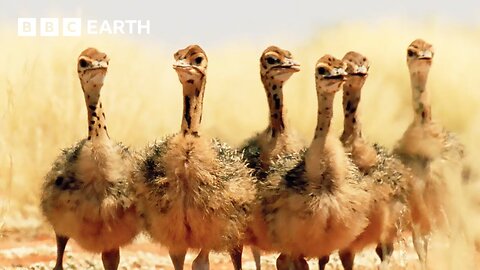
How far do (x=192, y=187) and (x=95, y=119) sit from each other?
1.37 meters

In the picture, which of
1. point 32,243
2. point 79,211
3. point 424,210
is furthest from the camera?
point 32,243

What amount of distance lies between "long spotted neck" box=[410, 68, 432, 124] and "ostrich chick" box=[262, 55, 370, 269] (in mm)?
2003

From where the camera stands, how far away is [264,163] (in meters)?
9.91

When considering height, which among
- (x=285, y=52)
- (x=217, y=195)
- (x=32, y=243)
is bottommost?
(x=32, y=243)

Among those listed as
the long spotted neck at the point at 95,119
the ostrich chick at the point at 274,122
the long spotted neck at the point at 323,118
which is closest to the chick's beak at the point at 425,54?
the ostrich chick at the point at 274,122

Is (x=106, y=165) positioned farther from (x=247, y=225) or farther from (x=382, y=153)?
(x=382, y=153)

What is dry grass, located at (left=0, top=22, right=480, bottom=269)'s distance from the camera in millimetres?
15734

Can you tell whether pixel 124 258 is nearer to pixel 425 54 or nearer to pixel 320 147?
pixel 425 54

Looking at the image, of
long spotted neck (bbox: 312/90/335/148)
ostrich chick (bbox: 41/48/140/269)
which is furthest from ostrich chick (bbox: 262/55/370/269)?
ostrich chick (bbox: 41/48/140/269)

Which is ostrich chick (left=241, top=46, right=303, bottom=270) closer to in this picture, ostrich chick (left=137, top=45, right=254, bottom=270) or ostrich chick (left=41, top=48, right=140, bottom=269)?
ostrich chick (left=137, top=45, right=254, bottom=270)

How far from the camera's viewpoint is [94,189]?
963 centimetres

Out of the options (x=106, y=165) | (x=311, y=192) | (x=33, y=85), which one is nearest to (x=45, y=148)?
(x=33, y=85)

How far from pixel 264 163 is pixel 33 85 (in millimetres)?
7129

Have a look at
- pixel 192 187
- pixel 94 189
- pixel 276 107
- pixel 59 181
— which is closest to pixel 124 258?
pixel 59 181
